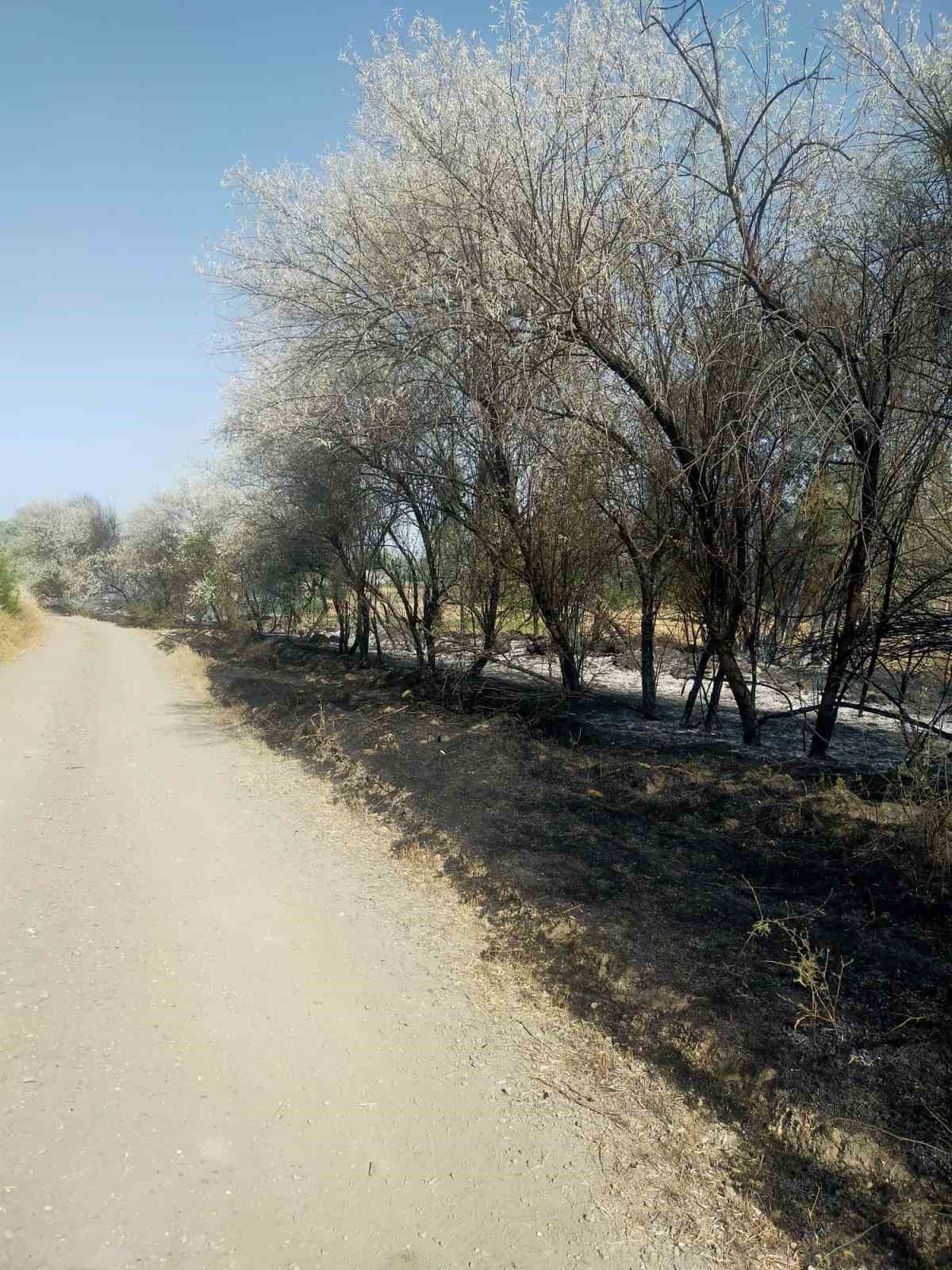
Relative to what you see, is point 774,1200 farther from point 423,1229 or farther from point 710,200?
point 710,200

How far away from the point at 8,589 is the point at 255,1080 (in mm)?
25820

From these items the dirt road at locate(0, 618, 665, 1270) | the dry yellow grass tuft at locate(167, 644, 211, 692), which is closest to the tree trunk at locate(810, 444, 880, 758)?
the dirt road at locate(0, 618, 665, 1270)

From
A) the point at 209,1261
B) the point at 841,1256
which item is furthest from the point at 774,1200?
the point at 209,1261

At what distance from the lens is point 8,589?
80.2 ft

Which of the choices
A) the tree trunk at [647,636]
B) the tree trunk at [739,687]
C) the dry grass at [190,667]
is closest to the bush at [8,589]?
the dry grass at [190,667]

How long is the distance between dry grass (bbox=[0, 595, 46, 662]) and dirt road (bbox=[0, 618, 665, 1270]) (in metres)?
14.8

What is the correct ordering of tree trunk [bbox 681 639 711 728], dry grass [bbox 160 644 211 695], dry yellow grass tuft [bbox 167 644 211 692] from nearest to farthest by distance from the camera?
tree trunk [bbox 681 639 711 728] → dry grass [bbox 160 644 211 695] → dry yellow grass tuft [bbox 167 644 211 692]

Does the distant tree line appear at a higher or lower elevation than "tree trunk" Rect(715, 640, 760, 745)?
higher

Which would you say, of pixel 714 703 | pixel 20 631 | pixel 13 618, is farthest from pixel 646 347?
pixel 13 618

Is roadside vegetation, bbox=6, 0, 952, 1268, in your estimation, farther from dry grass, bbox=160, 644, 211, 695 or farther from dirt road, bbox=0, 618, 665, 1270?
dry grass, bbox=160, 644, 211, 695

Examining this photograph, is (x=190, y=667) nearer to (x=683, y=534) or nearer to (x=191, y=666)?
(x=191, y=666)

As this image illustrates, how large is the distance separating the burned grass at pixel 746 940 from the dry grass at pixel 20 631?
1456 cm

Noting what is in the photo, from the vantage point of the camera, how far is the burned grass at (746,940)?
2.67 meters

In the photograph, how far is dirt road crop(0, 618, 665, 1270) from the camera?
2.42 meters
